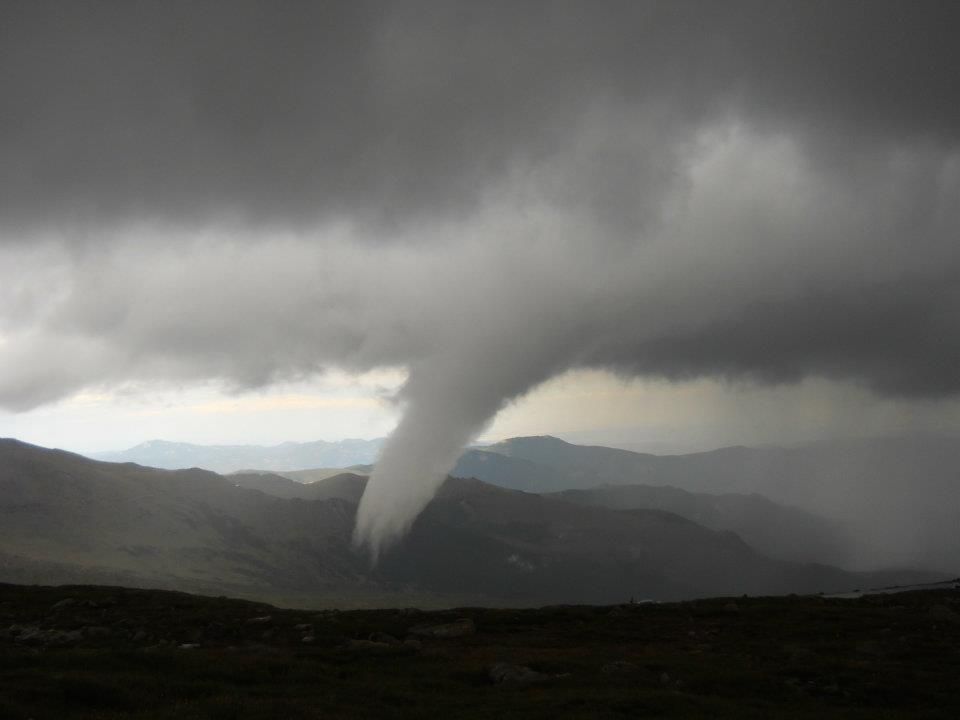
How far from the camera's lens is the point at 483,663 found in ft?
136

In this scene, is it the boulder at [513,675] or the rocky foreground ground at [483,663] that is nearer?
the rocky foreground ground at [483,663]

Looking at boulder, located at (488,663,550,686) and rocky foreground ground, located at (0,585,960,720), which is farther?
boulder, located at (488,663,550,686)

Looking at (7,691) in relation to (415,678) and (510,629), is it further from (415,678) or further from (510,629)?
(510,629)

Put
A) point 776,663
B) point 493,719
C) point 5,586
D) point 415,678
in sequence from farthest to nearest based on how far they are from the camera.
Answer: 1. point 5,586
2. point 776,663
3. point 415,678
4. point 493,719

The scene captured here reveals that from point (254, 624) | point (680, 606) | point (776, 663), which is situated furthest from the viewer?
point (680, 606)

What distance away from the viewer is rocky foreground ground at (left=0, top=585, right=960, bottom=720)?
99.1 feet

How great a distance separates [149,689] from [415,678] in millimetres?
12839

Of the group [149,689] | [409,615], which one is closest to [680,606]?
[409,615]

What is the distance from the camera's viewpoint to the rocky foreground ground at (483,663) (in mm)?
30203

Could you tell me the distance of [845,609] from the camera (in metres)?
67.1

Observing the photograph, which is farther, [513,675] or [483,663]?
[483,663]

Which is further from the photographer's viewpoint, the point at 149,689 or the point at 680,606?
the point at 680,606

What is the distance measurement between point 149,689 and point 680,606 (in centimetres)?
5527

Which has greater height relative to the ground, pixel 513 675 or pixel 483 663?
pixel 513 675
